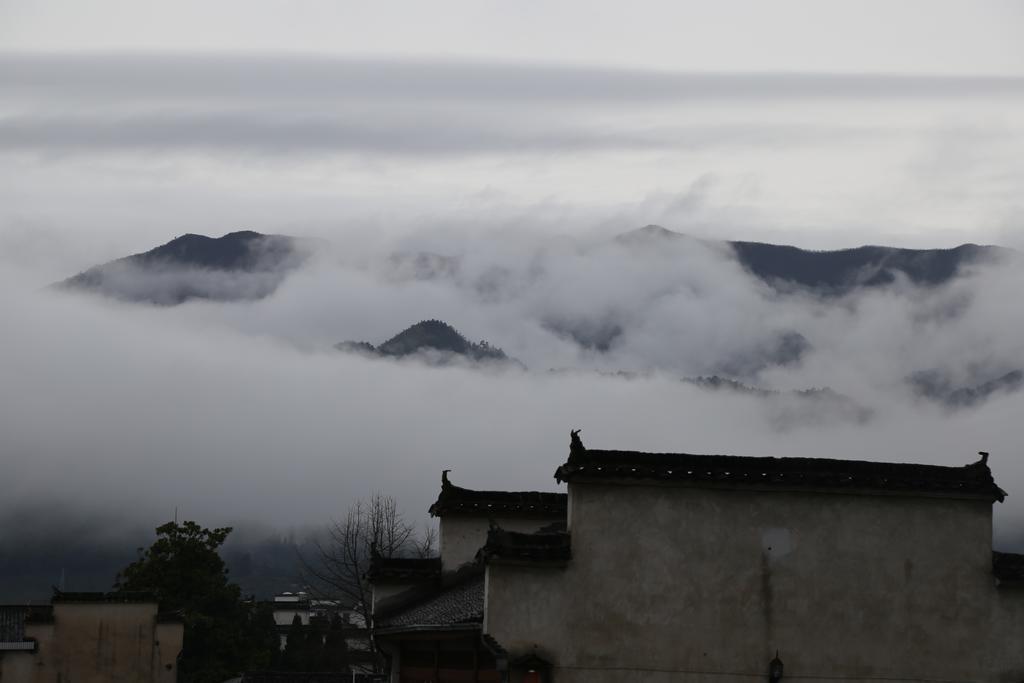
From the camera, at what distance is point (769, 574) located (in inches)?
1177

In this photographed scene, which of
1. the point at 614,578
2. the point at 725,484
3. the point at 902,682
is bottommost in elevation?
the point at 902,682

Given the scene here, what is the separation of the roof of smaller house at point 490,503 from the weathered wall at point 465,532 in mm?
149

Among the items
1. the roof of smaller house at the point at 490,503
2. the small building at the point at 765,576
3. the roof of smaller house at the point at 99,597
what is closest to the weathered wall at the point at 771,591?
the small building at the point at 765,576

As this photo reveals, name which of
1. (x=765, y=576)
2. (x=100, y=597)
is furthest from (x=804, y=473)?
(x=100, y=597)

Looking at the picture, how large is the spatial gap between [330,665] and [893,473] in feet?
257

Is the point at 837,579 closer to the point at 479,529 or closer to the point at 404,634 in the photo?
the point at 404,634

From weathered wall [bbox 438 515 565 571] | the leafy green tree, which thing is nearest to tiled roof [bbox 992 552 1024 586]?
weathered wall [bbox 438 515 565 571]

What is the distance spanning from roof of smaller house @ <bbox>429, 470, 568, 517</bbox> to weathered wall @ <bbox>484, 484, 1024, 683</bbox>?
12450 millimetres

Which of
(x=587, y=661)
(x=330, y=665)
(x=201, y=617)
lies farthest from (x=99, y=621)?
(x=587, y=661)

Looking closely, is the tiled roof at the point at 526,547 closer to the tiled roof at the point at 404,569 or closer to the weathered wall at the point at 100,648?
the tiled roof at the point at 404,569

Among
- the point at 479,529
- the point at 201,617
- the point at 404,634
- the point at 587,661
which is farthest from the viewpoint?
the point at 201,617

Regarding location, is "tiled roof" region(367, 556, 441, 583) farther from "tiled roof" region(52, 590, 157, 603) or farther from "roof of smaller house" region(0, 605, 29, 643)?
"roof of smaller house" region(0, 605, 29, 643)

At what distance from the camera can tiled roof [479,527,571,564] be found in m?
28.6

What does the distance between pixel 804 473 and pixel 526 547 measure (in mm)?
5872
